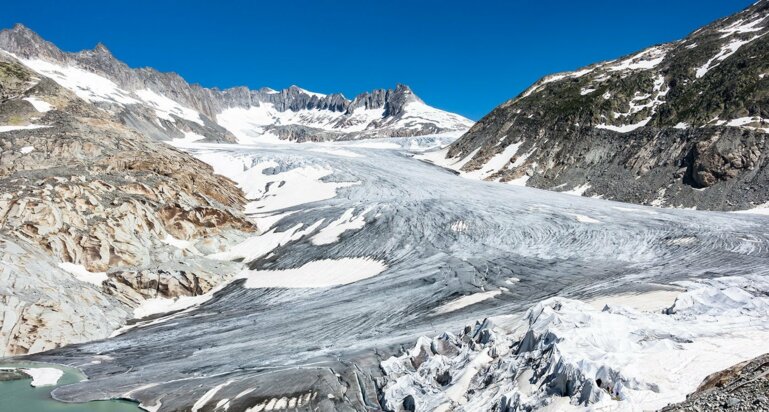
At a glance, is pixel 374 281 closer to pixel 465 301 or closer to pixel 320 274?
pixel 320 274

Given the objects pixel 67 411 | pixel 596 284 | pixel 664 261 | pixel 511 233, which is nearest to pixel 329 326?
pixel 67 411

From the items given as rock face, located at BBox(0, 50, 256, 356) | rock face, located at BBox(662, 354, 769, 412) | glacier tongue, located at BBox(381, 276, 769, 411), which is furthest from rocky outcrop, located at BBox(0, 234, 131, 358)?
rock face, located at BBox(662, 354, 769, 412)

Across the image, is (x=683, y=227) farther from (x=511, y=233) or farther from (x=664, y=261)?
(x=511, y=233)

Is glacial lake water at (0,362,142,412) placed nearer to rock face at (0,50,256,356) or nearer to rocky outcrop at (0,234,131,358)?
rocky outcrop at (0,234,131,358)

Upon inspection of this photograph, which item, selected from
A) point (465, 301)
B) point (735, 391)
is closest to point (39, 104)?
point (465, 301)

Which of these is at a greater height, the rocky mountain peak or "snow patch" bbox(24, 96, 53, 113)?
the rocky mountain peak

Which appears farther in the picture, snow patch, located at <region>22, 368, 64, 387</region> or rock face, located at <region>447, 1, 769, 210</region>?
rock face, located at <region>447, 1, 769, 210</region>
